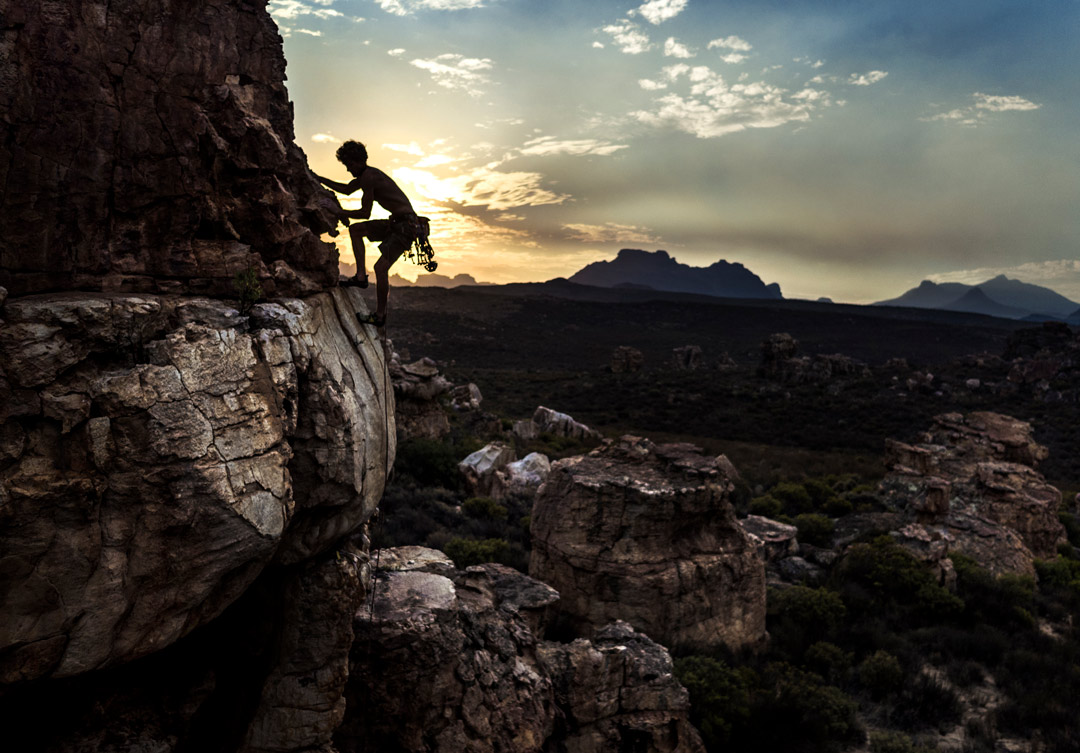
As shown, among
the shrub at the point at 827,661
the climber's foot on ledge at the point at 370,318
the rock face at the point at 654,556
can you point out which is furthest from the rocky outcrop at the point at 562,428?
the climber's foot on ledge at the point at 370,318

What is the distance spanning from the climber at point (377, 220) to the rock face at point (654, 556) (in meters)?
6.63

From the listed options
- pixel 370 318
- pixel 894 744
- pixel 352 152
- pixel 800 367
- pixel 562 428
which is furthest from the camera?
pixel 800 367

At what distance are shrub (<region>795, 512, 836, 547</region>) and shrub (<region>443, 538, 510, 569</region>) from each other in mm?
10476

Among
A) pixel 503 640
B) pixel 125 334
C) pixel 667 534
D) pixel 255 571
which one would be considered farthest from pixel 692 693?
pixel 125 334

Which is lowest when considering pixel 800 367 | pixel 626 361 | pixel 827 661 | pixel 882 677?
pixel 827 661

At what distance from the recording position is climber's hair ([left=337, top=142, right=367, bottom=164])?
6.40 metres

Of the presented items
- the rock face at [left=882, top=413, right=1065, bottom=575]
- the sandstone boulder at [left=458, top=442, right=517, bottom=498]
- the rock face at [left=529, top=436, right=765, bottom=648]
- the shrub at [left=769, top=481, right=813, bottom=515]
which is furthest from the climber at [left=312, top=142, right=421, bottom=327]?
the shrub at [left=769, top=481, right=813, bottom=515]

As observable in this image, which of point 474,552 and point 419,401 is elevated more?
point 419,401

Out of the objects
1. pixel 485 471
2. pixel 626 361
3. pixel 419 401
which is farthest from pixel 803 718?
pixel 626 361

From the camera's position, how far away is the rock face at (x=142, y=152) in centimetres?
396

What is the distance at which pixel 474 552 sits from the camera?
1395 centimetres

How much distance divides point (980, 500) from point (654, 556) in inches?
556

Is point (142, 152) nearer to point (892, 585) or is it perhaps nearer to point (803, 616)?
point (803, 616)

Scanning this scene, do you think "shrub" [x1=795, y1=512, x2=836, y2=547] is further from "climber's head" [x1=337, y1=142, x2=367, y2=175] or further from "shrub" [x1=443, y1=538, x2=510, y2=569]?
"climber's head" [x1=337, y1=142, x2=367, y2=175]
